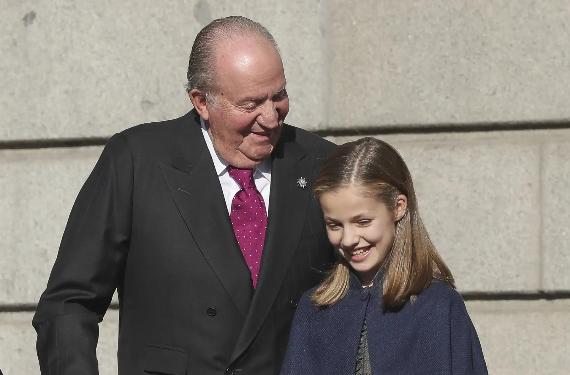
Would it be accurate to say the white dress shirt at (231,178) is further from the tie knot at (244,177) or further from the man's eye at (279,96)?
the man's eye at (279,96)

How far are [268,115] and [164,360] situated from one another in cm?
76

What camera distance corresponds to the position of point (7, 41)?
5641 mm

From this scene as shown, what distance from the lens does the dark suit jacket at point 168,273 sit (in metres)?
3.66

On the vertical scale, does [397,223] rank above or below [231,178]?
below

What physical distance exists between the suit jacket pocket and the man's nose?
69 cm

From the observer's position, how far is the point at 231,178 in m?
3.78

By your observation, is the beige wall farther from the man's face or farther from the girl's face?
the girl's face

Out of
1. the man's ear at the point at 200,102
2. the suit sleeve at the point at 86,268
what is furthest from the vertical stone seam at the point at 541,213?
the suit sleeve at the point at 86,268

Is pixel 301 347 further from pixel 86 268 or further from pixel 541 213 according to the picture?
pixel 541 213

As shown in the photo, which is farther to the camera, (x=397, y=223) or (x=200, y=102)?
(x=200, y=102)

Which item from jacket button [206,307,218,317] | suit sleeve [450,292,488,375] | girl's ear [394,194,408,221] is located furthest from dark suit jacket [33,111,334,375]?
suit sleeve [450,292,488,375]

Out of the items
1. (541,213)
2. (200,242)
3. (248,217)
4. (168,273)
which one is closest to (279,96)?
(248,217)

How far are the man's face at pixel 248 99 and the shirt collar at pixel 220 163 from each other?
0.09 metres

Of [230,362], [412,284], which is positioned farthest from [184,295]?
[412,284]
